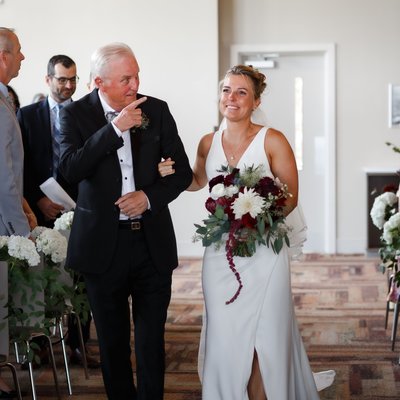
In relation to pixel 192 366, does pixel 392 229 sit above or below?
above

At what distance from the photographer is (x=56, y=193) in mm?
5285

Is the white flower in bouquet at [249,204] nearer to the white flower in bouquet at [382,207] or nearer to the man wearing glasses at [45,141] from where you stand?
the man wearing glasses at [45,141]

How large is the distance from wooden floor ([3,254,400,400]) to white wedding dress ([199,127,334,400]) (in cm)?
84

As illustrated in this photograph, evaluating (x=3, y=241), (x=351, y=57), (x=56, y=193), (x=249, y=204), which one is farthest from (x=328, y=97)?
(x=3, y=241)

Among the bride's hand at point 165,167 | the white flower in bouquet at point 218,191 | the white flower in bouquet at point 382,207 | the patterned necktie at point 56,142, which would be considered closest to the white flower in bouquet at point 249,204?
the white flower in bouquet at point 218,191

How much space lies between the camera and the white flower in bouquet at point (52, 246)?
4578mm

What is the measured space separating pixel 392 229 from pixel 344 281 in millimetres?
4019

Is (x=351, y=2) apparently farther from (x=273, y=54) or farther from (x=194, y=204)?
(x=194, y=204)

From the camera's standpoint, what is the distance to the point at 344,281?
9586 millimetres

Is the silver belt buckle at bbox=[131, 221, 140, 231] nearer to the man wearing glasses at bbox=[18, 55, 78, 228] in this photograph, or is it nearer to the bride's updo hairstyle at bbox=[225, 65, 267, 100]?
the bride's updo hairstyle at bbox=[225, 65, 267, 100]

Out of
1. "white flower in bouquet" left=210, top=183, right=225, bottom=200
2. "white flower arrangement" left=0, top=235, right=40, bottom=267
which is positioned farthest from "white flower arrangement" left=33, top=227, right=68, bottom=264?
"white flower in bouquet" left=210, top=183, right=225, bottom=200

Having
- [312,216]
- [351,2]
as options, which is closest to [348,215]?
[312,216]

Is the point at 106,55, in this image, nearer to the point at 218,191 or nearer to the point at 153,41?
the point at 218,191

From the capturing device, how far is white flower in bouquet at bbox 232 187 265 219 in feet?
13.5
